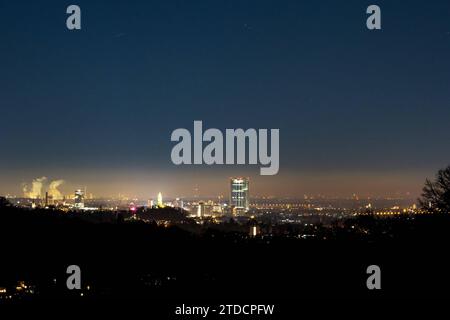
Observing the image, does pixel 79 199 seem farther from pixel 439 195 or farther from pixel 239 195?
pixel 439 195

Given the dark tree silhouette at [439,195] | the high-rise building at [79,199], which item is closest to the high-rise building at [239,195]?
the high-rise building at [79,199]

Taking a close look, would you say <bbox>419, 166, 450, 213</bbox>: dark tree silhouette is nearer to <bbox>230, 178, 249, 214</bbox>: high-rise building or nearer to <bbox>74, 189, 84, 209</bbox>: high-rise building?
<bbox>74, 189, 84, 209</bbox>: high-rise building

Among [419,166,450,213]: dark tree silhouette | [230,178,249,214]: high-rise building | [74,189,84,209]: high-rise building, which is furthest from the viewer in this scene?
[230,178,249,214]: high-rise building

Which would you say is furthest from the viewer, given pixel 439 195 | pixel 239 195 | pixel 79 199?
pixel 239 195

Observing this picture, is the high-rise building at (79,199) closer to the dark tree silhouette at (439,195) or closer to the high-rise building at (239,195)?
the high-rise building at (239,195)

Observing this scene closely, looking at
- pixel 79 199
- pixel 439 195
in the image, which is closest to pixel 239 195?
pixel 79 199

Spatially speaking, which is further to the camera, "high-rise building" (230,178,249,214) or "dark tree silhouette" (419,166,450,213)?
"high-rise building" (230,178,249,214)

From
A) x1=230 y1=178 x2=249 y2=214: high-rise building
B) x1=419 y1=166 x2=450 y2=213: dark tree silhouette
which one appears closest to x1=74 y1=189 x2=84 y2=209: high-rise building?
x1=230 y1=178 x2=249 y2=214: high-rise building

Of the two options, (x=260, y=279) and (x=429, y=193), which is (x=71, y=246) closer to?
(x=260, y=279)
